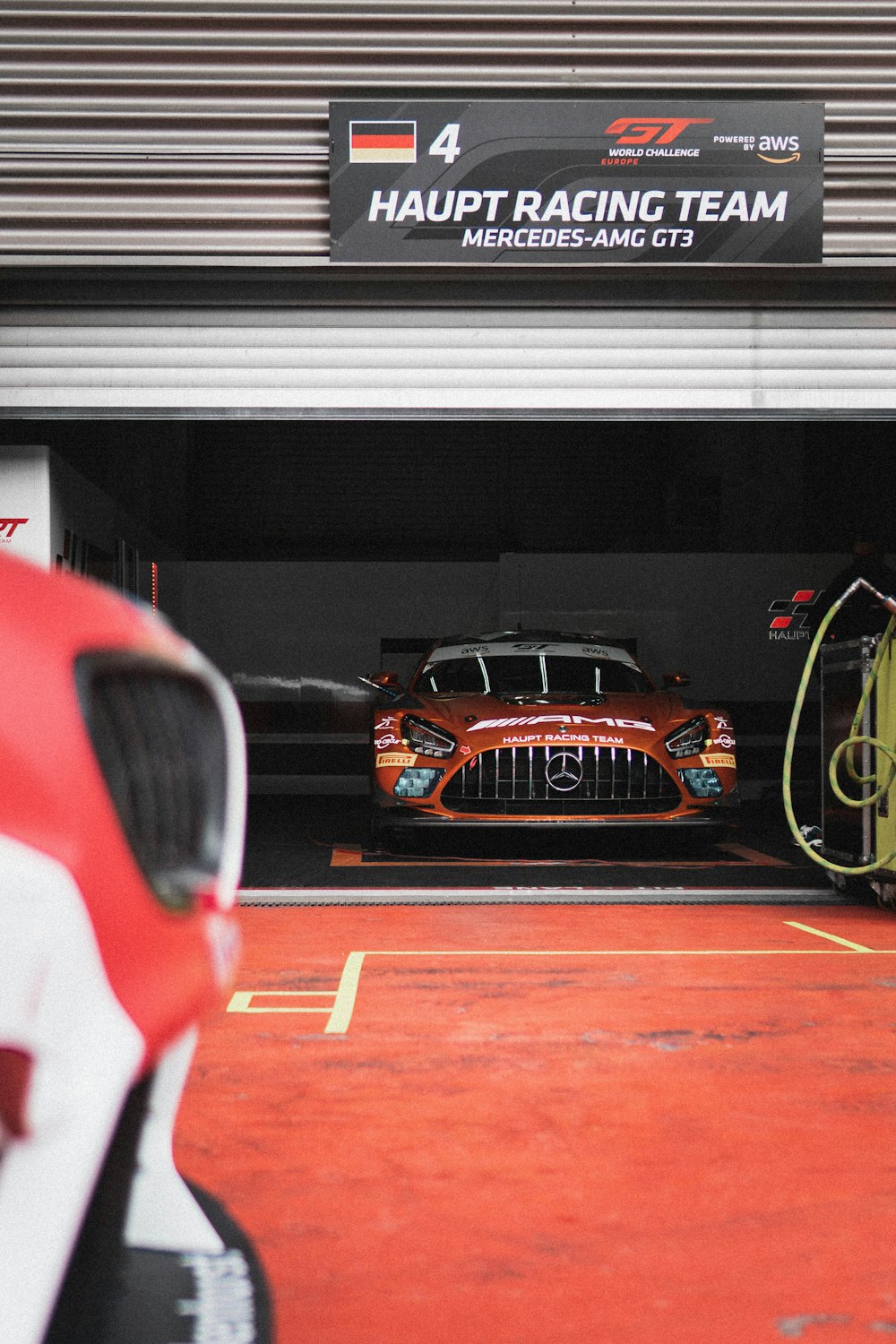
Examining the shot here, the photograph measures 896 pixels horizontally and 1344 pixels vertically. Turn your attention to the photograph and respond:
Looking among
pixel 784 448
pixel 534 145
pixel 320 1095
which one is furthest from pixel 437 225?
pixel 784 448

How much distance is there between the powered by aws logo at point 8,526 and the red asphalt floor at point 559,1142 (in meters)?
2.20

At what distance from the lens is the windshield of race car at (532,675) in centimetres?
664

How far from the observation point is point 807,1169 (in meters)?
1.99

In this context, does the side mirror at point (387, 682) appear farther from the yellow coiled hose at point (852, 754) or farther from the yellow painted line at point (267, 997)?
the yellow painted line at point (267, 997)

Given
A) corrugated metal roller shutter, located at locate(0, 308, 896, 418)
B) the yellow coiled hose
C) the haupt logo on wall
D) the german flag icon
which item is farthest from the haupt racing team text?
the yellow coiled hose

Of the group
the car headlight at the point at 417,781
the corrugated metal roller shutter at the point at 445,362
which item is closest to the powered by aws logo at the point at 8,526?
the corrugated metal roller shutter at the point at 445,362

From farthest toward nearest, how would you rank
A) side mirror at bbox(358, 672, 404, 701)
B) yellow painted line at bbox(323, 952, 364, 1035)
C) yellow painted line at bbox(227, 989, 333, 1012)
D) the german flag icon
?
side mirror at bbox(358, 672, 404, 701) → the german flag icon → yellow painted line at bbox(227, 989, 333, 1012) → yellow painted line at bbox(323, 952, 364, 1035)

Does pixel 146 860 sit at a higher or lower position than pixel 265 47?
lower

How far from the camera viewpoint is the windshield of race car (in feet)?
21.8

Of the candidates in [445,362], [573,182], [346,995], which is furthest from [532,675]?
[346,995]

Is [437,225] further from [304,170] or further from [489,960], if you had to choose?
[489,960]

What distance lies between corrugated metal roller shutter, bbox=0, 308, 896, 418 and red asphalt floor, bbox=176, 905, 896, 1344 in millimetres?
2314

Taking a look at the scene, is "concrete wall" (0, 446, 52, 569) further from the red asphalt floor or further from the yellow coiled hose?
the yellow coiled hose

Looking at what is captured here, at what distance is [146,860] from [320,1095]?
1.52 m
